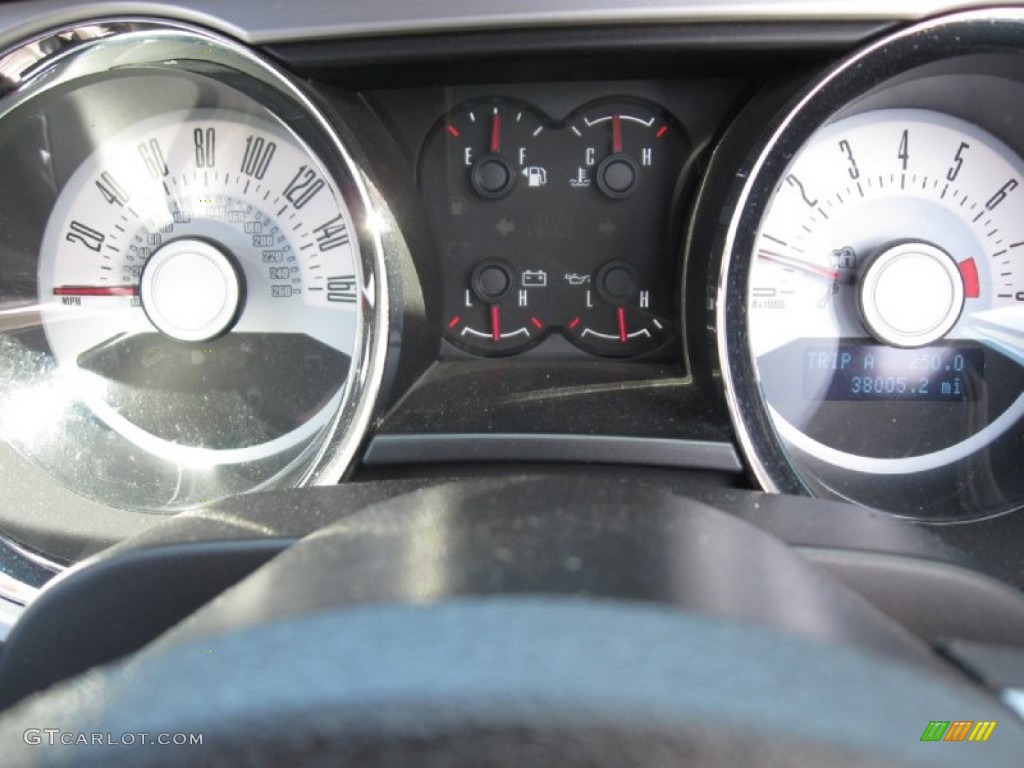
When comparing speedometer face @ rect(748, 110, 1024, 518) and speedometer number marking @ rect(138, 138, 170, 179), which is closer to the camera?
speedometer face @ rect(748, 110, 1024, 518)

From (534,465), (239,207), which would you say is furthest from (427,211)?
(534,465)

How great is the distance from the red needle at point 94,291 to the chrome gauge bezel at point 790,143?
3.67 feet

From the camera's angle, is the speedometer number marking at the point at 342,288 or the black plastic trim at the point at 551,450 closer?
the black plastic trim at the point at 551,450

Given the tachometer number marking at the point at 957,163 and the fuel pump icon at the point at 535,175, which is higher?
the tachometer number marking at the point at 957,163

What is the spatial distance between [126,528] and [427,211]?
0.80m

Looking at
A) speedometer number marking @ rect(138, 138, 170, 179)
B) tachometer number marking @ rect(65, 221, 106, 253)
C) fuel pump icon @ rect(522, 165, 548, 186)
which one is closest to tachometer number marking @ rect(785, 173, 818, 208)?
fuel pump icon @ rect(522, 165, 548, 186)

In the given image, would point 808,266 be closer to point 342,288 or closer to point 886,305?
point 886,305

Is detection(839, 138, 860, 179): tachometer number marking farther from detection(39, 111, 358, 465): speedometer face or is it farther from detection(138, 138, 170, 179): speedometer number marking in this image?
detection(138, 138, 170, 179): speedometer number marking

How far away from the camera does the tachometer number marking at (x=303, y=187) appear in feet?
5.71

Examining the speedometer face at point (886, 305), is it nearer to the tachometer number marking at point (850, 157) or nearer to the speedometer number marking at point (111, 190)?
the tachometer number marking at point (850, 157)

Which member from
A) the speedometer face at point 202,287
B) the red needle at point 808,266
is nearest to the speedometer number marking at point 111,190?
the speedometer face at point 202,287

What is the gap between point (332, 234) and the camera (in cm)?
176

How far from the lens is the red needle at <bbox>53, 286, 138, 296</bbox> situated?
1824 millimetres

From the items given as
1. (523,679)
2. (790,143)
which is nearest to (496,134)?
(790,143)
